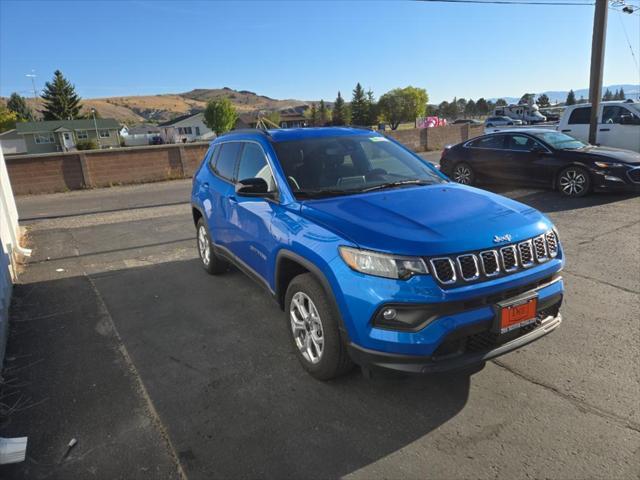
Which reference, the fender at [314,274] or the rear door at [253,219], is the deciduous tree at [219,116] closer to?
the rear door at [253,219]

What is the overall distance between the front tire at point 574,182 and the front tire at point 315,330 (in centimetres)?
816

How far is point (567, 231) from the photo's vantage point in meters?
7.09

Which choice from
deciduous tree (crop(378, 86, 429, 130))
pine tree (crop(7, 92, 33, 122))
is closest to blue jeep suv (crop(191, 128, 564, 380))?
deciduous tree (crop(378, 86, 429, 130))

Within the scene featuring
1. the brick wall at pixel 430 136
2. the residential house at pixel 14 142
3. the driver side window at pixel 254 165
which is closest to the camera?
the driver side window at pixel 254 165

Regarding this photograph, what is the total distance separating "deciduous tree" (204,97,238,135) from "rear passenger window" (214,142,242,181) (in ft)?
308

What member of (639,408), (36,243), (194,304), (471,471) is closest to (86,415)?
(194,304)

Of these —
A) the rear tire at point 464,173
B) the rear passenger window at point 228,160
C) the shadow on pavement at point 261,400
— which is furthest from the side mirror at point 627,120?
the shadow on pavement at point 261,400

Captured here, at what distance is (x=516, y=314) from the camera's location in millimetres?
2758

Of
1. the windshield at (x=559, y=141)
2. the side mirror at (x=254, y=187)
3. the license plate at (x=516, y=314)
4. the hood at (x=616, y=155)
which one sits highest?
the side mirror at (x=254, y=187)

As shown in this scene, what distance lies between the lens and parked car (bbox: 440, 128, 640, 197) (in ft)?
28.9

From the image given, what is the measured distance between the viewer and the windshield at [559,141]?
9.57 m

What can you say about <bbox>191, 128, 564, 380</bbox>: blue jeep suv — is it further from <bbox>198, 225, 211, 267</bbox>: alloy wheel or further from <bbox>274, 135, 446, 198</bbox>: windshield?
<bbox>198, 225, 211, 267</bbox>: alloy wheel

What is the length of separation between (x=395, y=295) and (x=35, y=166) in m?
17.7

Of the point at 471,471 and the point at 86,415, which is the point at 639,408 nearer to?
the point at 471,471
